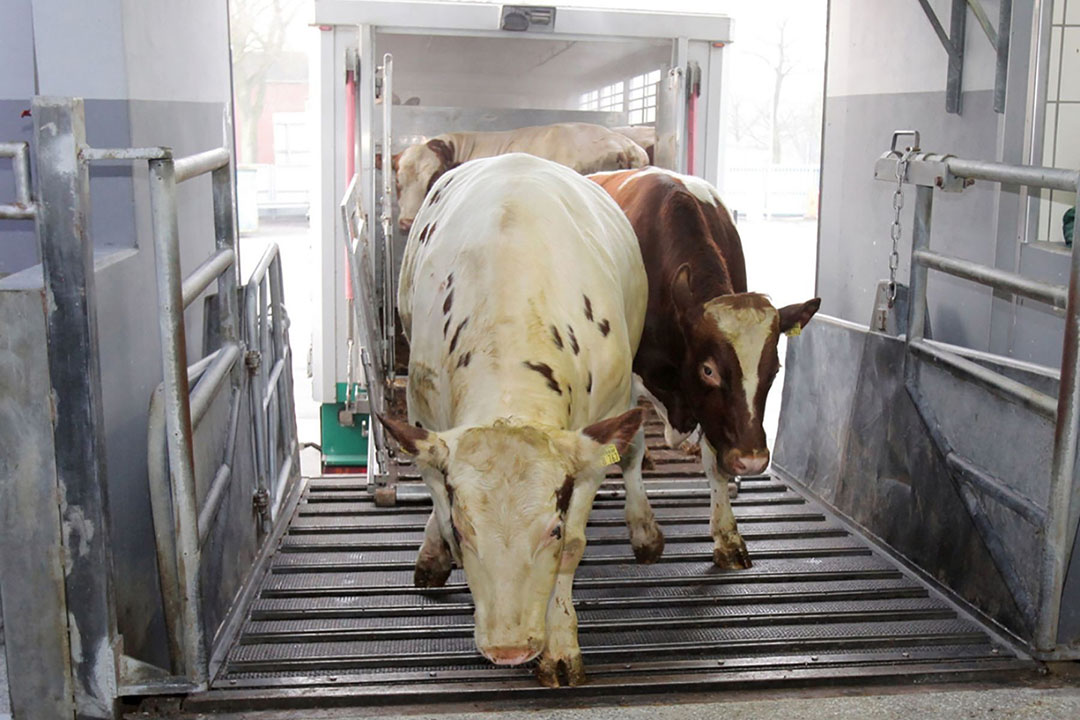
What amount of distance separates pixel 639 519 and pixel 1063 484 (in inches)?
73.0

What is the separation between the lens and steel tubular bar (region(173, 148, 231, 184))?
11.2ft

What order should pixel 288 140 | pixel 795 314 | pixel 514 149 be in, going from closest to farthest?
pixel 795 314 → pixel 514 149 → pixel 288 140

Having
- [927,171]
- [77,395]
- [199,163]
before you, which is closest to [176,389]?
[77,395]

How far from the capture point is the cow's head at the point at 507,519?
3156 millimetres

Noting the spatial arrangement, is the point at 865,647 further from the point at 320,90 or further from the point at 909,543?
the point at 320,90

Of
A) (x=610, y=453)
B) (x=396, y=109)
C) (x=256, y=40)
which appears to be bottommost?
(x=610, y=453)

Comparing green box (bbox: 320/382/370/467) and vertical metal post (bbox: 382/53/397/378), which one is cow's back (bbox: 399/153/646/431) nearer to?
vertical metal post (bbox: 382/53/397/378)

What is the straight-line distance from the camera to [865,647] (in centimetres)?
415

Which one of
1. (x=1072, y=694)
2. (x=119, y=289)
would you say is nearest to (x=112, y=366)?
(x=119, y=289)

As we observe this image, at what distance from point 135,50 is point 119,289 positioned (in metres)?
0.94

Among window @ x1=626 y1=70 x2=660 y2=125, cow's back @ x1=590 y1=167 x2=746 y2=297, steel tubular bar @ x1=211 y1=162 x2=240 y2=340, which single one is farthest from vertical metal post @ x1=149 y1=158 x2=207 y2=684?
window @ x1=626 y1=70 x2=660 y2=125

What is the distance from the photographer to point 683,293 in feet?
16.4

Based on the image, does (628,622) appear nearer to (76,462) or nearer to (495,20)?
(76,462)

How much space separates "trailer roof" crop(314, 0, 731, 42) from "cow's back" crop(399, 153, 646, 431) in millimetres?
3287
